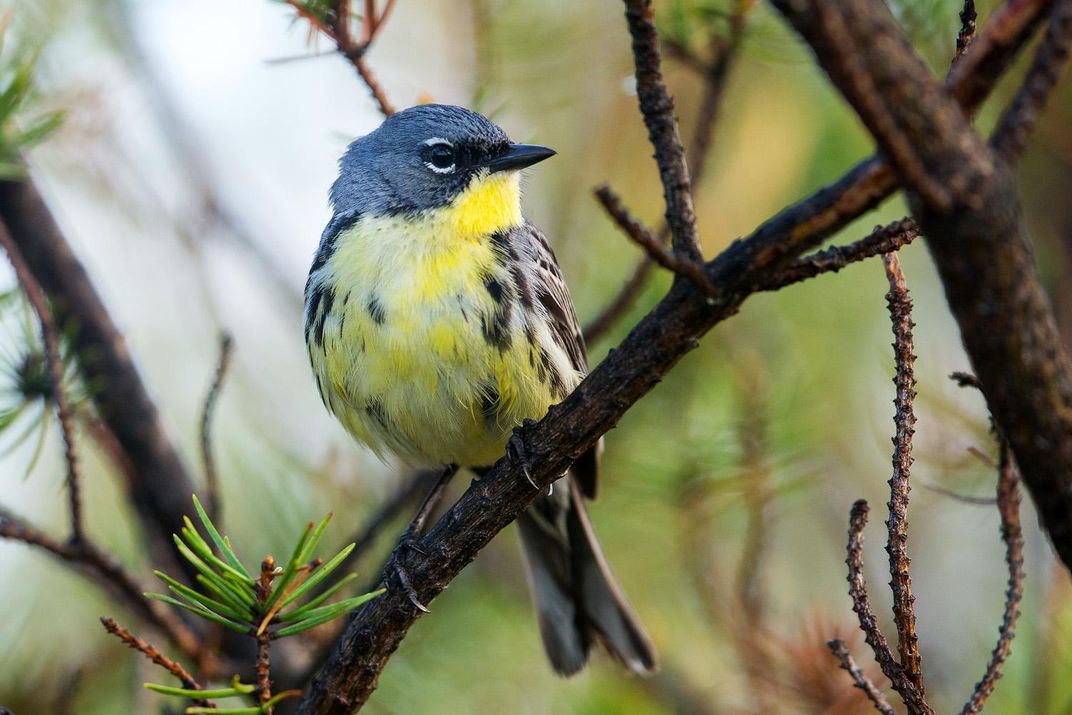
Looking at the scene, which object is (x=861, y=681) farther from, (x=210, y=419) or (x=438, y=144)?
(x=438, y=144)

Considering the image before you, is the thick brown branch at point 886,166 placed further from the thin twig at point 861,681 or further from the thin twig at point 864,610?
the thin twig at point 861,681

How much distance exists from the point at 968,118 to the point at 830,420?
3.34 m

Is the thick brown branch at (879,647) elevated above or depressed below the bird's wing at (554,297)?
below

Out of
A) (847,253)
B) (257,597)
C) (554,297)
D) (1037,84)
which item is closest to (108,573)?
(257,597)

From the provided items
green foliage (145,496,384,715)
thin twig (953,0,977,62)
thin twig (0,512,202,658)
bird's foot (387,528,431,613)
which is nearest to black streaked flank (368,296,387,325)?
bird's foot (387,528,431,613)

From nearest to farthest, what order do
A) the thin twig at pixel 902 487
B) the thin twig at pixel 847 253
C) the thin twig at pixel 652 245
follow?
the thin twig at pixel 652 245 < the thin twig at pixel 847 253 < the thin twig at pixel 902 487

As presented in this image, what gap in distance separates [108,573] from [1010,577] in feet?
7.50

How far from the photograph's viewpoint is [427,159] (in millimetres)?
3742

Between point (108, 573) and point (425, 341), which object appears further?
point (425, 341)

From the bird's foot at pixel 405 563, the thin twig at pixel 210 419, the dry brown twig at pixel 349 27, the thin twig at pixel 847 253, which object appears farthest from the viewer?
the dry brown twig at pixel 349 27

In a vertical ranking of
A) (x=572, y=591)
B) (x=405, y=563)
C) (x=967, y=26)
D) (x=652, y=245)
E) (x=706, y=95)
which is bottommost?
(x=572, y=591)

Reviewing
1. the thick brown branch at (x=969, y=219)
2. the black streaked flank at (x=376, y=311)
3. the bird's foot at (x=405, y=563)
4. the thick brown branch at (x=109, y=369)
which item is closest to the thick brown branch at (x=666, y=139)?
the thick brown branch at (x=969, y=219)

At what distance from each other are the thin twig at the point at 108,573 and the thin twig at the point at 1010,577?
1.76m

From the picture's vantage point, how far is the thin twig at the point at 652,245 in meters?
1.29
